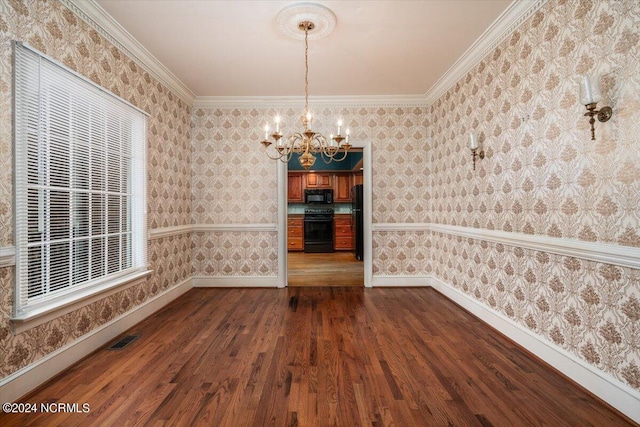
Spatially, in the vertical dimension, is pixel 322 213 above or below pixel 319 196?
below

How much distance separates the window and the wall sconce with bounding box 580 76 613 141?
337cm

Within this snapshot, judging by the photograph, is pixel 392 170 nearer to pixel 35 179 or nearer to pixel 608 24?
pixel 608 24

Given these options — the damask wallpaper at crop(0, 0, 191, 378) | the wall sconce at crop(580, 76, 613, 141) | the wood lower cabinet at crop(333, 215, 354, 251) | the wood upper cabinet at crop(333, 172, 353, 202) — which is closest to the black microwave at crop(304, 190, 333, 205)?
the wood upper cabinet at crop(333, 172, 353, 202)

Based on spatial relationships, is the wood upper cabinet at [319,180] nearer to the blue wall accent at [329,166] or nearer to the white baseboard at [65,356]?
the blue wall accent at [329,166]

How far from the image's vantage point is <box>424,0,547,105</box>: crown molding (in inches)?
95.4

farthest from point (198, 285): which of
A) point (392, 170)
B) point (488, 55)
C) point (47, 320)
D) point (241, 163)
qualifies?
point (488, 55)

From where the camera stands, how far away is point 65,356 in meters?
2.20

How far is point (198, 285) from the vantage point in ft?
14.9

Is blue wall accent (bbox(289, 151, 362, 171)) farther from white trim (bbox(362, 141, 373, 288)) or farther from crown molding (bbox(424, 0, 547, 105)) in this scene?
crown molding (bbox(424, 0, 547, 105))

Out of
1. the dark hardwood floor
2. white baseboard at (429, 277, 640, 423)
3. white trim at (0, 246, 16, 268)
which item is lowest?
the dark hardwood floor

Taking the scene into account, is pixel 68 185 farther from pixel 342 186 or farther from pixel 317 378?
pixel 342 186

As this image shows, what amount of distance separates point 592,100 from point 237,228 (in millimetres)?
4033

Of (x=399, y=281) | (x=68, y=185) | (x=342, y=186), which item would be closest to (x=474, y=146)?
(x=399, y=281)

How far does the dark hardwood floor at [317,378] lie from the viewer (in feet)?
5.51
